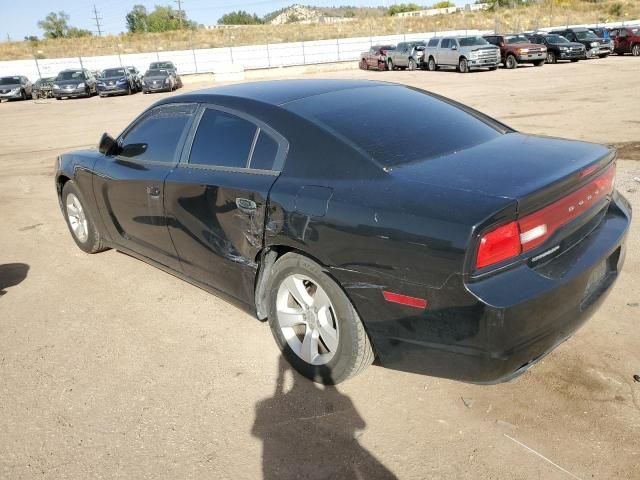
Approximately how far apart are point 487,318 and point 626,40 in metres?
31.9

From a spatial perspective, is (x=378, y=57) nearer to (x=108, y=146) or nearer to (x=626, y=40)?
(x=626, y=40)

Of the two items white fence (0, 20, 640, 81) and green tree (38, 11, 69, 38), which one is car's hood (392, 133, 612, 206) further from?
green tree (38, 11, 69, 38)

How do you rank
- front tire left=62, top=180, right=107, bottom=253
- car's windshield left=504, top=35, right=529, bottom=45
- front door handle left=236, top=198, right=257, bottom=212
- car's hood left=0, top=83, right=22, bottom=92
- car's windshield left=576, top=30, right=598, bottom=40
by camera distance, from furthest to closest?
1. car's hood left=0, top=83, right=22, bottom=92
2. car's windshield left=576, top=30, right=598, bottom=40
3. car's windshield left=504, top=35, right=529, bottom=45
4. front tire left=62, top=180, right=107, bottom=253
5. front door handle left=236, top=198, right=257, bottom=212

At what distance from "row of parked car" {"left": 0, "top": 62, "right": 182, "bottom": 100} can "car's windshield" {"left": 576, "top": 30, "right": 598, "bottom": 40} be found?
21.3 m

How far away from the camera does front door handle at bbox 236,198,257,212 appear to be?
3.12 metres

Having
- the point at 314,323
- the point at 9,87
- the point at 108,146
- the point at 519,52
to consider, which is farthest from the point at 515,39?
the point at 314,323

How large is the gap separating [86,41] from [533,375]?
69026 millimetres

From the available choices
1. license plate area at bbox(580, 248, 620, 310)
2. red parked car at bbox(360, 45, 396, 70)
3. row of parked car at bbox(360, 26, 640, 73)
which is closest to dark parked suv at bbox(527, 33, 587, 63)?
row of parked car at bbox(360, 26, 640, 73)

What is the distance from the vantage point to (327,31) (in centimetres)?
6662

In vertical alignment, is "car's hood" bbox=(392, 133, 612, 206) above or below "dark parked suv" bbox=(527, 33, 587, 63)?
above

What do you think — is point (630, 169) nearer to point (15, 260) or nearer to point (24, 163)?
point (15, 260)

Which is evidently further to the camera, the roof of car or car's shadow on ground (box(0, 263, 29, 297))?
car's shadow on ground (box(0, 263, 29, 297))

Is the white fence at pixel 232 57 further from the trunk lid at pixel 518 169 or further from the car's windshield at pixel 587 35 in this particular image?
the trunk lid at pixel 518 169

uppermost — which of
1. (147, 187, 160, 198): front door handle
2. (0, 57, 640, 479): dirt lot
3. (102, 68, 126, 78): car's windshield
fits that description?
(147, 187, 160, 198): front door handle
